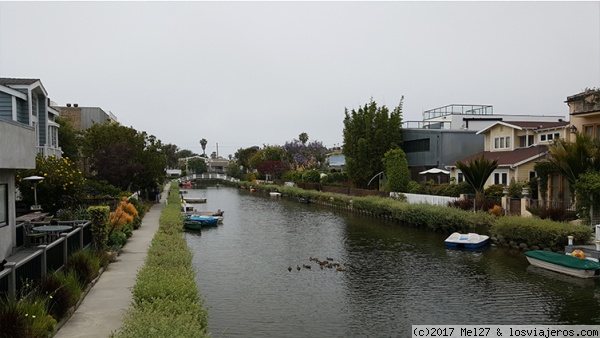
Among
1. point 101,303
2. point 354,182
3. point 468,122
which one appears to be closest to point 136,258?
point 101,303

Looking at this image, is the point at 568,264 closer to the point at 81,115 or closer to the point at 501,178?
the point at 501,178

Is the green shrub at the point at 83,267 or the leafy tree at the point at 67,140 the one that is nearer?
the green shrub at the point at 83,267

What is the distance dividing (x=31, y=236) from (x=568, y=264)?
68.5 feet

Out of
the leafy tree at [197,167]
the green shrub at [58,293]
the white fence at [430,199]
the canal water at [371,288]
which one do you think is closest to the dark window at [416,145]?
the white fence at [430,199]

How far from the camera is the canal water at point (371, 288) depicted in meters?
15.6

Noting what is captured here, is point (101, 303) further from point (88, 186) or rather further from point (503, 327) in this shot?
point (88, 186)

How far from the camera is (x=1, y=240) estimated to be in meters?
15.6

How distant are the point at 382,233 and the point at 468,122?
29.4 m

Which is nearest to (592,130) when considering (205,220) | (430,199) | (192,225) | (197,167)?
(430,199)

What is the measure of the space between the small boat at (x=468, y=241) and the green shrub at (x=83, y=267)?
19.2m

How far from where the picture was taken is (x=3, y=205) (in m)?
16.1

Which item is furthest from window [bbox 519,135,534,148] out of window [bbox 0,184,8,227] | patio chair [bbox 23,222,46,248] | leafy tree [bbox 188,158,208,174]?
leafy tree [bbox 188,158,208,174]

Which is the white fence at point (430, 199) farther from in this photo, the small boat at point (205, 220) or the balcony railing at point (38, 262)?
the balcony railing at point (38, 262)

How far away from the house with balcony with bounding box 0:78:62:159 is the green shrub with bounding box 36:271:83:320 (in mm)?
12498
